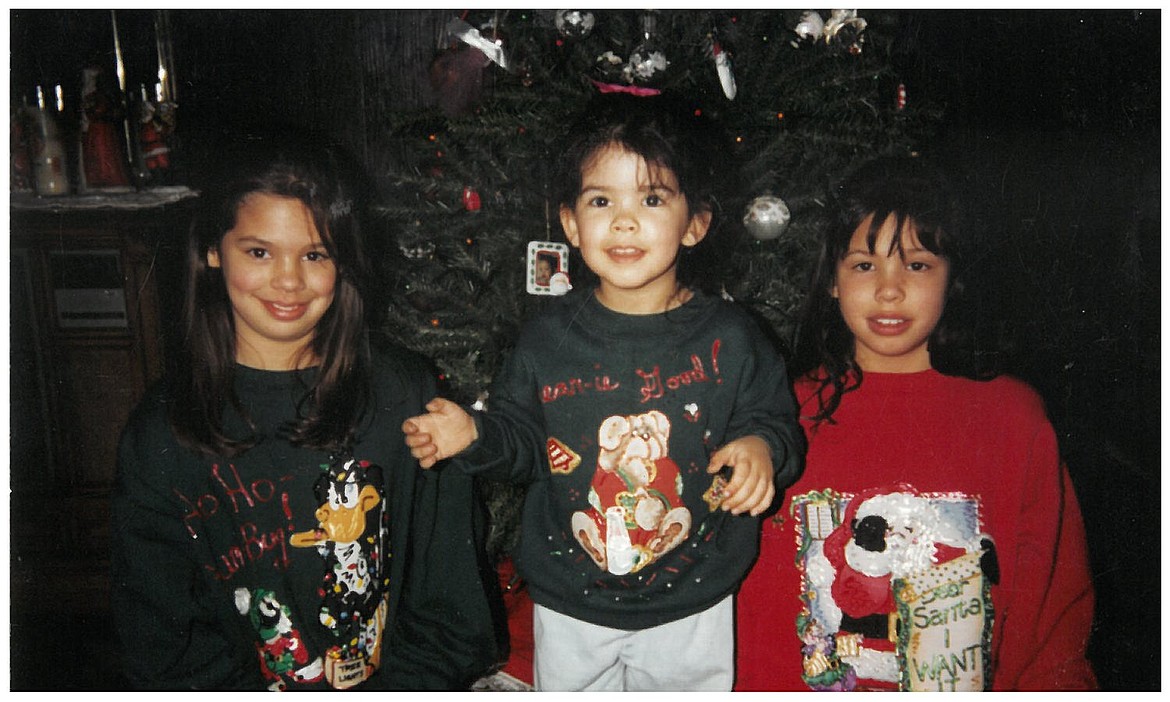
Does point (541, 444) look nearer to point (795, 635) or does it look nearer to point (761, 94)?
point (795, 635)

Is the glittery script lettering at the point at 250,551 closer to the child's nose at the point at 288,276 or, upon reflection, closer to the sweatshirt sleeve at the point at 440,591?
the sweatshirt sleeve at the point at 440,591

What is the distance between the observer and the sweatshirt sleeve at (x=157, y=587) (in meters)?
1.78

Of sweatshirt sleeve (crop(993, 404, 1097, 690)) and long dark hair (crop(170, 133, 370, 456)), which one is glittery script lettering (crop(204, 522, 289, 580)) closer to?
long dark hair (crop(170, 133, 370, 456))

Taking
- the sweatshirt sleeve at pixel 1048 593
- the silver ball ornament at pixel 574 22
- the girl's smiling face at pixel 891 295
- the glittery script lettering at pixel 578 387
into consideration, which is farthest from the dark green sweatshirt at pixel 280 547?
the sweatshirt sleeve at pixel 1048 593

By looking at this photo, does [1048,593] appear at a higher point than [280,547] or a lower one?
lower

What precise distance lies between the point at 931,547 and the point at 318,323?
1.33 metres

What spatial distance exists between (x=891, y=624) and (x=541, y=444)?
81cm

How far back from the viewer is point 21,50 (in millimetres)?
1779

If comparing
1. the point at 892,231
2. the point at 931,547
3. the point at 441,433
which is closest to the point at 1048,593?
the point at 931,547

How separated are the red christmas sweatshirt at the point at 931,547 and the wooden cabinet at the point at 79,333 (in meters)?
1.34

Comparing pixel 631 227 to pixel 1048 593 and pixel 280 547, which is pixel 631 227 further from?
pixel 1048 593

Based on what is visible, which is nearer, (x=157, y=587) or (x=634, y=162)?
(x=634, y=162)

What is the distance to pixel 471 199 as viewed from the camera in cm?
174

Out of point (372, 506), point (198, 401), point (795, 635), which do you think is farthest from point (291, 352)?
point (795, 635)
